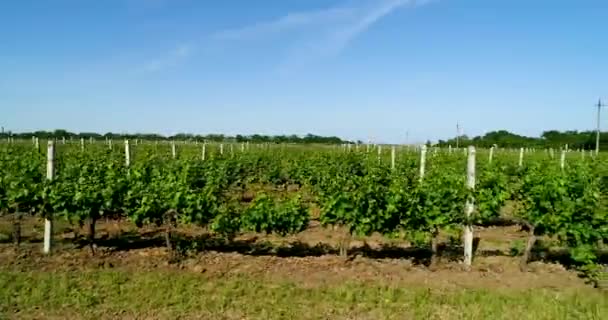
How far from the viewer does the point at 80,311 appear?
6145 millimetres

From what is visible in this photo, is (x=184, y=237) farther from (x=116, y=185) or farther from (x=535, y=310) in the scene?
(x=535, y=310)

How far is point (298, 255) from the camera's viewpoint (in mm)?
9125

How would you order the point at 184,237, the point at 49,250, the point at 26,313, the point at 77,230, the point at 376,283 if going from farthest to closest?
the point at 77,230
the point at 184,237
the point at 49,250
the point at 376,283
the point at 26,313

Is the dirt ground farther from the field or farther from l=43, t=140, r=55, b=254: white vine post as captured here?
l=43, t=140, r=55, b=254: white vine post

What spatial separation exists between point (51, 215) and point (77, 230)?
6.81 ft

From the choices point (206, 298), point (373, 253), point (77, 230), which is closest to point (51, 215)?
point (77, 230)

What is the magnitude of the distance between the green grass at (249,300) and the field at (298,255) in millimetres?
22

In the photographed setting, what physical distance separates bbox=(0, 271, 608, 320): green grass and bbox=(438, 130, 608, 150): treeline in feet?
198

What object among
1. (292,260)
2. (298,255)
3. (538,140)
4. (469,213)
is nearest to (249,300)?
(292,260)

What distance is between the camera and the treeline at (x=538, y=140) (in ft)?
236

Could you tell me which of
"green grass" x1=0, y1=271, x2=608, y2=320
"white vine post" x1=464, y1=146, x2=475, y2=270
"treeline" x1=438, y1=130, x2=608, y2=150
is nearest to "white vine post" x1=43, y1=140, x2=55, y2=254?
"green grass" x1=0, y1=271, x2=608, y2=320

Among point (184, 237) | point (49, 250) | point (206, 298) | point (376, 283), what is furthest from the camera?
point (184, 237)

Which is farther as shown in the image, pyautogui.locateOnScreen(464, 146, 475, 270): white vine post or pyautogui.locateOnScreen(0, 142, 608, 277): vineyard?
pyautogui.locateOnScreen(464, 146, 475, 270): white vine post

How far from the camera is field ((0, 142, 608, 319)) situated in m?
6.48
